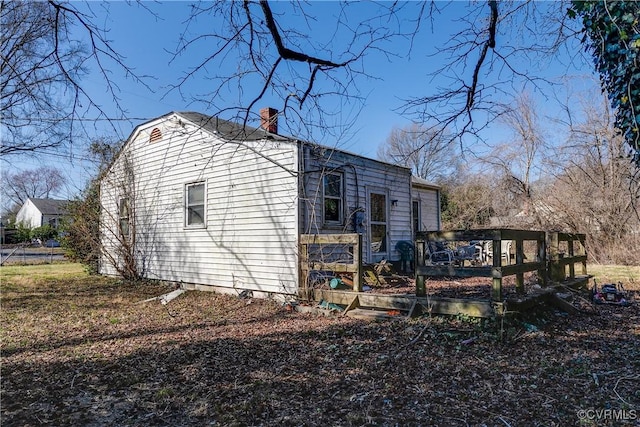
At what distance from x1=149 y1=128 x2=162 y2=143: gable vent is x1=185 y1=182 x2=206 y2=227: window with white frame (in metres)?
1.99

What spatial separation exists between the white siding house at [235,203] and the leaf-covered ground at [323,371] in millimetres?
2181

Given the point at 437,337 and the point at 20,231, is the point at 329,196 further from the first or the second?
the point at 20,231

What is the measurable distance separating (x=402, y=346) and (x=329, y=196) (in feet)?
14.3

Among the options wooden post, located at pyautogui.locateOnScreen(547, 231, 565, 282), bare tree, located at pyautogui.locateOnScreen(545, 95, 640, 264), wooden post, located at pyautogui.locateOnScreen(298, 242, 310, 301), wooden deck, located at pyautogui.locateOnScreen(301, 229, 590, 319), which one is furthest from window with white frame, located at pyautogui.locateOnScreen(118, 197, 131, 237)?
bare tree, located at pyautogui.locateOnScreen(545, 95, 640, 264)

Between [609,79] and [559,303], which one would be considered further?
[559,303]

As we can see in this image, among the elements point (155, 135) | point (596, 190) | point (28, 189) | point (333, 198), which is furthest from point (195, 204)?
point (28, 189)

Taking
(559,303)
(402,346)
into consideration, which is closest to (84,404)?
(402,346)

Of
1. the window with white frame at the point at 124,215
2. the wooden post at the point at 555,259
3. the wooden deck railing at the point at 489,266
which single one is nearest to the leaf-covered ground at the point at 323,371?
the wooden deck railing at the point at 489,266

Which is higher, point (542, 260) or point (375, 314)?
point (542, 260)

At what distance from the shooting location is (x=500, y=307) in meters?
4.95

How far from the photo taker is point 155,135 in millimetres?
11148

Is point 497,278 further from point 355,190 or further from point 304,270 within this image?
point 355,190

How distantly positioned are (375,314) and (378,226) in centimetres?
441

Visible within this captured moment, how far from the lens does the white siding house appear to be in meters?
7.94
